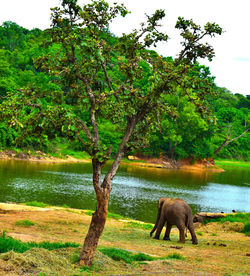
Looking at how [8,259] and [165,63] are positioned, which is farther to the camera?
[165,63]

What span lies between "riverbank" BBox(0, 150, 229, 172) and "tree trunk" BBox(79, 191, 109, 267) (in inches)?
1659

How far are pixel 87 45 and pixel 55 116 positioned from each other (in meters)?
1.94

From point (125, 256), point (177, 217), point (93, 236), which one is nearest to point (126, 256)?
point (125, 256)

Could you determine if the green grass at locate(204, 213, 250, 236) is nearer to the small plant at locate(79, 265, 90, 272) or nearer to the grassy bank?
the small plant at locate(79, 265, 90, 272)

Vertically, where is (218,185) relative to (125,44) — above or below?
below

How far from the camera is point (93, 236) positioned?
933cm

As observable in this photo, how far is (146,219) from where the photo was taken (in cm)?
2466

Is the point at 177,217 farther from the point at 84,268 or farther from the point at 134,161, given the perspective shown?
the point at 134,161

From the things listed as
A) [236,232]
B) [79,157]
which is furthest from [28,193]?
[79,157]

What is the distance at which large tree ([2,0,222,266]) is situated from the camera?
9.52 metres

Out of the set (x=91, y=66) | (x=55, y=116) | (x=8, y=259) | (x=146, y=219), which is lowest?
(x=146, y=219)

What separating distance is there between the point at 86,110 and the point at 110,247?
15.4ft

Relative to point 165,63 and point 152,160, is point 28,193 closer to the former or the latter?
point 165,63

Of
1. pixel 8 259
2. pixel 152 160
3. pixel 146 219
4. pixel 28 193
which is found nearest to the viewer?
pixel 8 259
